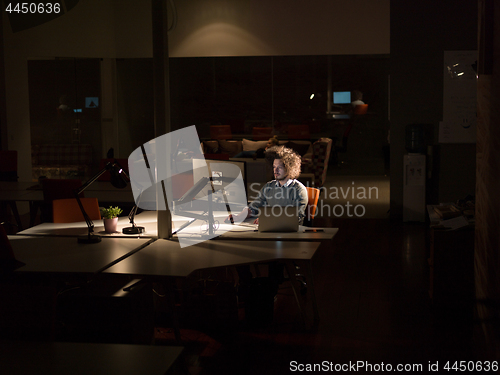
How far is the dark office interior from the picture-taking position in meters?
3.51

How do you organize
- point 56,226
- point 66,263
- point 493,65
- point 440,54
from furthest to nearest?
point 440,54
point 56,226
point 493,65
point 66,263

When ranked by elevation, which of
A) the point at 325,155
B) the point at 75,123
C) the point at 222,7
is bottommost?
the point at 325,155

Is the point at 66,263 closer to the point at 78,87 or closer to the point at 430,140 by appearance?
the point at 430,140

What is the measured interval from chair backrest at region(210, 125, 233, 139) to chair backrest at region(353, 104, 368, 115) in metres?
2.25

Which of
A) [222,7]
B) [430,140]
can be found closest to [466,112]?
[430,140]

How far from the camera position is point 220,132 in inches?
380

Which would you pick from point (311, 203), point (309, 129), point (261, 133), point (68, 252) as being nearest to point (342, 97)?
point (309, 129)

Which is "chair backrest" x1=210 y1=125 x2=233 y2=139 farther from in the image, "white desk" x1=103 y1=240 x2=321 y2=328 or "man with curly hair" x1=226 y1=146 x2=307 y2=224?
"white desk" x1=103 y1=240 x2=321 y2=328

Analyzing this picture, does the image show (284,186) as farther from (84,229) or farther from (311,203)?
(84,229)

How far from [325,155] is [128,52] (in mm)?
3832

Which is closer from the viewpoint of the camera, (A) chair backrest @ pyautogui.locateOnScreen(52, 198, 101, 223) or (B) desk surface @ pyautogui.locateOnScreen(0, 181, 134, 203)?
(A) chair backrest @ pyautogui.locateOnScreen(52, 198, 101, 223)

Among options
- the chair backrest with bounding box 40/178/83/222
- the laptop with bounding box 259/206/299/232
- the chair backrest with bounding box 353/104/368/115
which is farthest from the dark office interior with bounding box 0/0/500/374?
the chair backrest with bounding box 40/178/83/222

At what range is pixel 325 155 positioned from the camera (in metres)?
9.19
